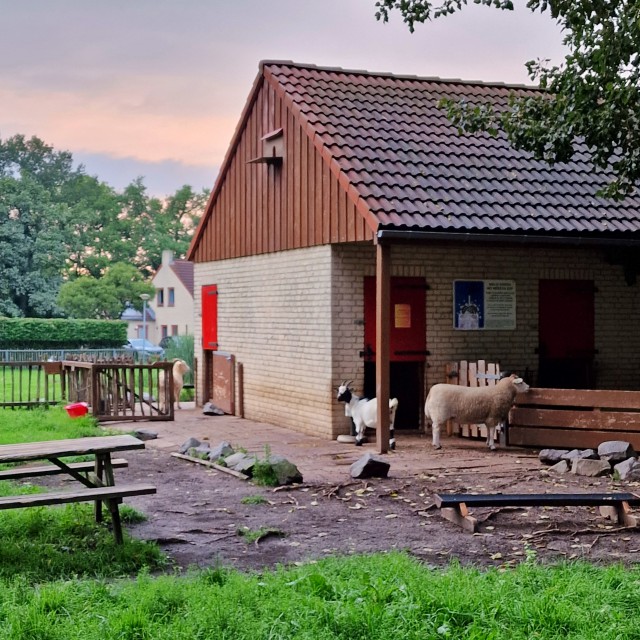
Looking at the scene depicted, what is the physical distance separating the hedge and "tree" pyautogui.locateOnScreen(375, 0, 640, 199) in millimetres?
39451

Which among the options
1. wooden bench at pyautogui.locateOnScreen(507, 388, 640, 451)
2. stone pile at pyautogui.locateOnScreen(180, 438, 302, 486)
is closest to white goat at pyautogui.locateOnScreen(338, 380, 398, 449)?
wooden bench at pyautogui.locateOnScreen(507, 388, 640, 451)

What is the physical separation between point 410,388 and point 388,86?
231 inches

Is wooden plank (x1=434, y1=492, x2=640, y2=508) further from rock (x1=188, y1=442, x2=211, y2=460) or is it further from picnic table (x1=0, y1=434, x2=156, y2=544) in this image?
rock (x1=188, y1=442, x2=211, y2=460)

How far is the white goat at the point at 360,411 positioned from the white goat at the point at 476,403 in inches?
25.2

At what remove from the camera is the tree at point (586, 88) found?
34.0 ft

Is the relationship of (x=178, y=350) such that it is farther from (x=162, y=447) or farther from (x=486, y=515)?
(x=486, y=515)

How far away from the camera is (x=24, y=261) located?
196 feet

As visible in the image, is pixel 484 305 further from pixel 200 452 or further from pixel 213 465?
pixel 213 465

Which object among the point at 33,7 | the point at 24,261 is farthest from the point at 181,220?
the point at 33,7

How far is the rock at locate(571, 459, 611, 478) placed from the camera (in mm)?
11445

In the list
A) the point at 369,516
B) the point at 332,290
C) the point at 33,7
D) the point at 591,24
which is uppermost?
the point at 33,7

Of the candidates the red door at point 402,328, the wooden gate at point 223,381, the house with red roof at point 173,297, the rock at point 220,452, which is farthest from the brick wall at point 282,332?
the house with red roof at point 173,297

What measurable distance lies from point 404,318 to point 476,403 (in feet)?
7.29

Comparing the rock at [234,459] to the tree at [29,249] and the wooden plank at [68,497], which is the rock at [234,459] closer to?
the wooden plank at [68,497]
